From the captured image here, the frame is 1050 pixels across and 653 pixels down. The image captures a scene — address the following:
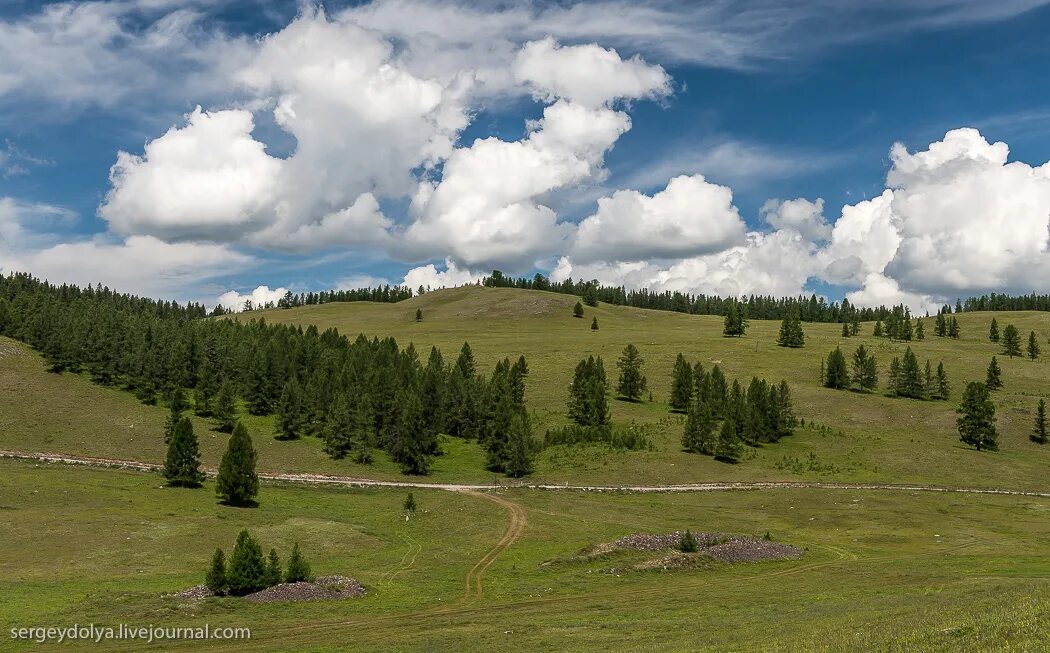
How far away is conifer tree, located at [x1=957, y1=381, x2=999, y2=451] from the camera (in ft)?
385

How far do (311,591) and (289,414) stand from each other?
86399mm

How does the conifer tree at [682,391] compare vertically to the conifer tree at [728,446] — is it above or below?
above

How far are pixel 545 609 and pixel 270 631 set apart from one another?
1459cm

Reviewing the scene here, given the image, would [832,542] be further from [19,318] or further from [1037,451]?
[19,318]

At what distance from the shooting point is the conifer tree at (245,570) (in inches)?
1590

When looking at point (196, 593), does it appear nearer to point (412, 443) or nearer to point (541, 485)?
point (541, 485)

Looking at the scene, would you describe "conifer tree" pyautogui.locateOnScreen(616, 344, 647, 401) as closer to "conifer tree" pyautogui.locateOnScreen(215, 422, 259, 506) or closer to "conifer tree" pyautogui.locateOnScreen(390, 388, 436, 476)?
"conifer tree" pyautogui.locateOnScreen(390, 388, 436, 476)

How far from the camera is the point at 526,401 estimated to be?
149 metres

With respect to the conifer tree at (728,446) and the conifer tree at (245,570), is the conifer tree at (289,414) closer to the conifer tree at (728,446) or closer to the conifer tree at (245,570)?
the conifer tree at (728,446)

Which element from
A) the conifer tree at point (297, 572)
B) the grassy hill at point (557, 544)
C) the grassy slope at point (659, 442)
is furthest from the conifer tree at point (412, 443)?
the conifer tree at point (297, 572)

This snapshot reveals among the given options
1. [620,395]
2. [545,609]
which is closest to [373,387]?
[620,395]

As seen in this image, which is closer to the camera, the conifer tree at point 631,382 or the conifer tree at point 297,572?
the conifer tree at point 297,572

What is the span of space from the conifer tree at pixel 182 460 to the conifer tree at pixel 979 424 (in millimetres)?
126236

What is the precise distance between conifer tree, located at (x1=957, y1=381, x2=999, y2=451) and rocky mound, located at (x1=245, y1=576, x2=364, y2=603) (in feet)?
387
